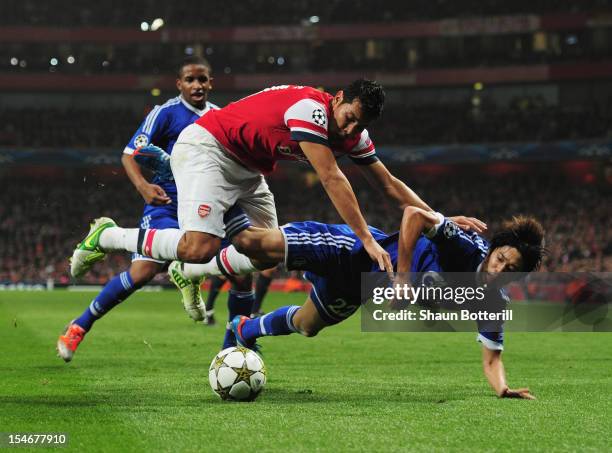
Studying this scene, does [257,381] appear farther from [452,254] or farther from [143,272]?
[143,272]

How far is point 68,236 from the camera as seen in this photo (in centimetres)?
4109

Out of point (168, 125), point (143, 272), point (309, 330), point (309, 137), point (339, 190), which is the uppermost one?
point (168, 125)

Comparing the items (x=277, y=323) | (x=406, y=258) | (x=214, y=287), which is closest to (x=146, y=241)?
(x=277, y=323)

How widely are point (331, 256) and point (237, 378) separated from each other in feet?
3.66

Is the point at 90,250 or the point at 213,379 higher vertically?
the point at 90,250

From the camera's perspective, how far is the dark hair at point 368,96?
6.40 metres

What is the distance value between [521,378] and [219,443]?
4.11 m

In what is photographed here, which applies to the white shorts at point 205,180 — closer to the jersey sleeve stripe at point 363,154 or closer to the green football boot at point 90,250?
the jersey sleeve stripe at point 363,154

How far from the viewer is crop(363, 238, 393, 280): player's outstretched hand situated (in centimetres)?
634

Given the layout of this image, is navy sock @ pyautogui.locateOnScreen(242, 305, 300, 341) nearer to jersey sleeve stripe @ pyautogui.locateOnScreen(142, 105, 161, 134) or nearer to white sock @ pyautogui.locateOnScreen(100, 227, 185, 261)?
white sock @ pyautogui.locateOnScreen(100, 227, 185, 261)

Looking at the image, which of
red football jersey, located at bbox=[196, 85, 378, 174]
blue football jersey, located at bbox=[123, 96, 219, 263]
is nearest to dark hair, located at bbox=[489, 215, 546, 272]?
red football jersey, located at bbox=[196, 85, 378, 174]

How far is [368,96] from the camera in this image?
6387 millimetres

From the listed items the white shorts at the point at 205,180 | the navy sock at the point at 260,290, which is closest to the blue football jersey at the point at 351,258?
the white shorts at the point at 205,180

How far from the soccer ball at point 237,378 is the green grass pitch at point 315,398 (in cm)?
14
